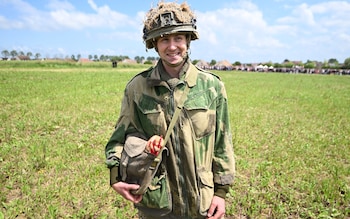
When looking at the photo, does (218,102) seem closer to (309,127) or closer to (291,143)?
(291,143)

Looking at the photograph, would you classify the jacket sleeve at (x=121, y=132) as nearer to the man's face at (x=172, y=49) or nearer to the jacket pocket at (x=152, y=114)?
the jacket pocket at (x=152, y=114)

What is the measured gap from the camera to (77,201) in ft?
13.0

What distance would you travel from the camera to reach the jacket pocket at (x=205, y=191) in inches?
75.7

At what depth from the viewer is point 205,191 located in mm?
1936

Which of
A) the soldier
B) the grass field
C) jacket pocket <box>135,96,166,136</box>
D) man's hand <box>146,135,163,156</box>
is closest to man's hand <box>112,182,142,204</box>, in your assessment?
the soldier

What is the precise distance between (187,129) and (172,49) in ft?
1.85

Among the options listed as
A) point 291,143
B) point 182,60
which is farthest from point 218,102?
point 291,143

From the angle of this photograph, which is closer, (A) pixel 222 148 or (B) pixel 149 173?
(B) pixel 149 173

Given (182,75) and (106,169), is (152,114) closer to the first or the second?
(182,75)

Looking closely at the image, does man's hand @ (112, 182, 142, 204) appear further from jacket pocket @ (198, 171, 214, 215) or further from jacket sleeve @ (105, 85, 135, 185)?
jacket pocket @ (198, 171, 214, 215)

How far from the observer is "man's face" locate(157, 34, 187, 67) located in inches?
71.7

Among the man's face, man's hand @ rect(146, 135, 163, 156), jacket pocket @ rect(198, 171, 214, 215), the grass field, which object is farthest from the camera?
the grass field

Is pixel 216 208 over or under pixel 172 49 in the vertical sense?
under


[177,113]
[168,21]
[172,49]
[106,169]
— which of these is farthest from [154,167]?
[106,169]
